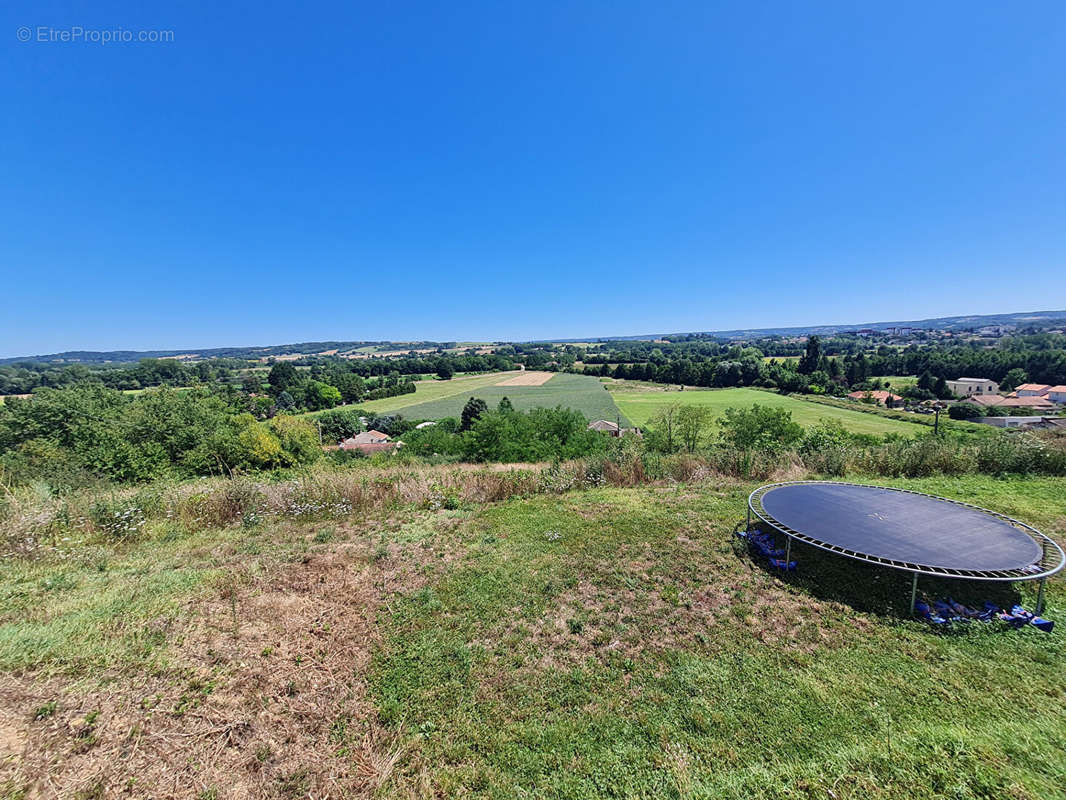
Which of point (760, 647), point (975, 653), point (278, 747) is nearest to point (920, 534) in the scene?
point (975, 653)

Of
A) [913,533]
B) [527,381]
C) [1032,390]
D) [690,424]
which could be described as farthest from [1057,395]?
[527,381]

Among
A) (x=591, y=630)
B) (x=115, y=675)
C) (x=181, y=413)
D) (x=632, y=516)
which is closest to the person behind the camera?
(x=115, y=675)

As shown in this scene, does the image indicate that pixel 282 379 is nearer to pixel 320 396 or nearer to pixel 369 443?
pixel 320 396

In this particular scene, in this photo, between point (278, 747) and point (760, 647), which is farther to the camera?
point (760, 647)

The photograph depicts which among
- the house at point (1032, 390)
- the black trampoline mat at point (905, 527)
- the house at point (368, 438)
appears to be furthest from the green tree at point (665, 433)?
the house at point (1032, 390)

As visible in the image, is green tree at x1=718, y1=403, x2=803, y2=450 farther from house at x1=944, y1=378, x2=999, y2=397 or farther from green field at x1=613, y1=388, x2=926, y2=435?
house at x1=944, y1=378, x2=999, y2=397

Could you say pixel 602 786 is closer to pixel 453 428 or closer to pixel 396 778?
pixel 396 778

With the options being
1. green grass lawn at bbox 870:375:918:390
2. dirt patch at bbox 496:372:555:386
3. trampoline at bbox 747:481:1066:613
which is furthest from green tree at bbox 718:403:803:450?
green grass lawn at bbox 870:375:918:390
